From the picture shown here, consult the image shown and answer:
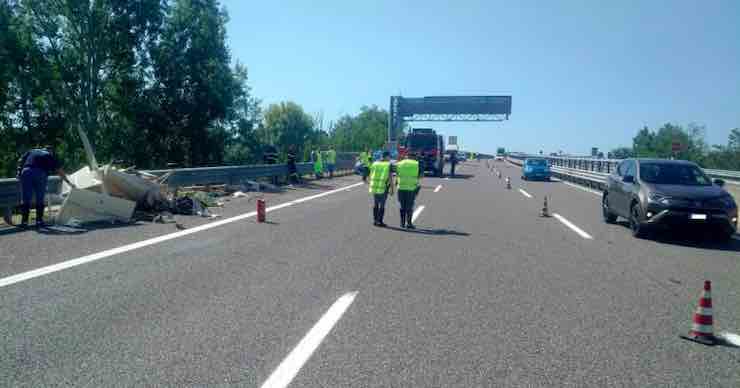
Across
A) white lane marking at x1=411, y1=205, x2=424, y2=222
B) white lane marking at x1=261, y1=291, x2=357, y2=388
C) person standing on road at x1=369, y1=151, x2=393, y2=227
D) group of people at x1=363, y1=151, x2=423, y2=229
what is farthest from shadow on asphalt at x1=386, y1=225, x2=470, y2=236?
white lane marking at x1=261, y1=291, x2=357, y2=388

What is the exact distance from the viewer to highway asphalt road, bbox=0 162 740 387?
402 centimetres

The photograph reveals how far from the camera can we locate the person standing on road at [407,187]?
11.7m

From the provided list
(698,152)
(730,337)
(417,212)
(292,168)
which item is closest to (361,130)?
(698,152)

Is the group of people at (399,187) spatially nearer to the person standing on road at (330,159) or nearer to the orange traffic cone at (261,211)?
the orange traffic cone at (261,211)

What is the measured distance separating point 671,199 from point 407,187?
16.7 ft

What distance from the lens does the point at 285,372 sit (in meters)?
3.94

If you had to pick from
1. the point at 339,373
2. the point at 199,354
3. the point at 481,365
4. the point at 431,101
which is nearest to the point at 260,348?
the point at 199,354

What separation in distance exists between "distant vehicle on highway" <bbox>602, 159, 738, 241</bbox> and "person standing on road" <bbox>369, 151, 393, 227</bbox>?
5.09m

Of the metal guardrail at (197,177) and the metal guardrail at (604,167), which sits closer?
the metal guardrail at (197,177)

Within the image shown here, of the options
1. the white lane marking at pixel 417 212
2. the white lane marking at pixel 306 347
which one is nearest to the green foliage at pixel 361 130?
the white lane marking at pixel 417 212

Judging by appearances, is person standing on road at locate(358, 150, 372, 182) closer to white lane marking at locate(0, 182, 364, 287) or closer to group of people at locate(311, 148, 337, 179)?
group of people at locate(311, 148, 337, 179)

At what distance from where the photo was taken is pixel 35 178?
34.4 feet

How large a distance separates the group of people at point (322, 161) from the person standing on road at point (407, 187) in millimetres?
16437

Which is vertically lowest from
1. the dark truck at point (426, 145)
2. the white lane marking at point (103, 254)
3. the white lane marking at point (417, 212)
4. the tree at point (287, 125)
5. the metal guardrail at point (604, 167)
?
the white lane marking at point (103, 254)
